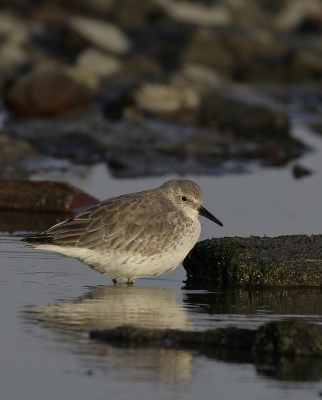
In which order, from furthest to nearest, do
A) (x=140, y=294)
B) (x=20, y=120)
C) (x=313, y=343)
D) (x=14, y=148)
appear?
(x=20, y=120)
(x=14, y=148)
(x=140, y=294)
(x=313, y=343)

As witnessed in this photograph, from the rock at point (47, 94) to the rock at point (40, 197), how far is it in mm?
7577

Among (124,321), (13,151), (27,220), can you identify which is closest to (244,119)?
(13,151)

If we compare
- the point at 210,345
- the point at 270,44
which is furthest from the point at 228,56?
the point at 210,345

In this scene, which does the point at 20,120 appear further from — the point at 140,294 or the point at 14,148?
the point at 140,294

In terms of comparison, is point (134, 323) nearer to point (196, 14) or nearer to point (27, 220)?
point (27, 220)

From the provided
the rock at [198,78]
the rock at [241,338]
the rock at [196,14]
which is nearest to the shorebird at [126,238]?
the rock at [241,338]

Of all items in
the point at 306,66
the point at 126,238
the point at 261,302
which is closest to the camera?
the point at 261,302

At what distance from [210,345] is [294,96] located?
67.7 feet

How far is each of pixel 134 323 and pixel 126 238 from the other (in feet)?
6.46

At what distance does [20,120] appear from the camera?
2005 cm

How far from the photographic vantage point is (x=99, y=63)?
78.8 feet

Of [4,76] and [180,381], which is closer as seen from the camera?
[180,381]

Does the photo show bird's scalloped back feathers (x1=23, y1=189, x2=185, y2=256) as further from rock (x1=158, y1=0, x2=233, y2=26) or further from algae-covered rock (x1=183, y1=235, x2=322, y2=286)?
rock (x1=158, y1=0, x2=233, y2=26)

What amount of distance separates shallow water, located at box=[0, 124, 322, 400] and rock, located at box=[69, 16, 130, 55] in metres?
14.7
